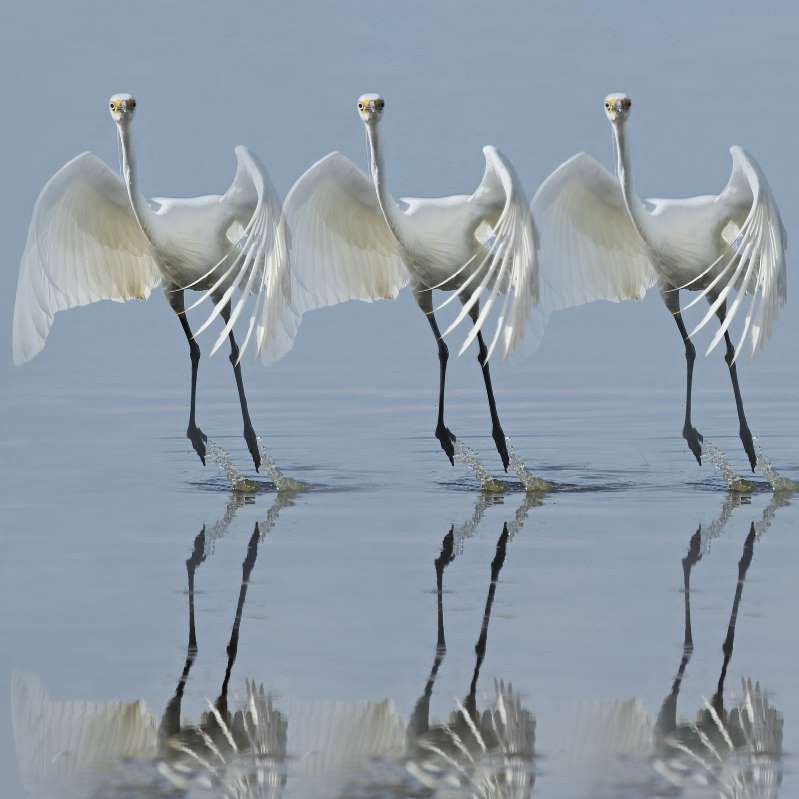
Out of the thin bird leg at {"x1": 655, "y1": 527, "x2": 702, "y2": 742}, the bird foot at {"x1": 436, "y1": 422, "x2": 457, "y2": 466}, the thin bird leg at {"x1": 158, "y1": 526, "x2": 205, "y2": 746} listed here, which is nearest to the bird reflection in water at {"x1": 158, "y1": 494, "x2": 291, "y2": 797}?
the thin bird leg at {"x1": 158, "y1": 526, "x2": 205, "y2": 746}

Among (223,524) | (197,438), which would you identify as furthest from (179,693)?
(197,438)

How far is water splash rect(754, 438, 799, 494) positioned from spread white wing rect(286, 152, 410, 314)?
4.05m

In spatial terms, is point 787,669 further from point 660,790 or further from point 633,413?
point 633,413

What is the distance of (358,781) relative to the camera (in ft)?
27.7

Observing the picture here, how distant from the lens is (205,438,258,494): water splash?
17.5 m

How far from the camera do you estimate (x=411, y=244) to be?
17938mm

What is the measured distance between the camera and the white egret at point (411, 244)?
17.0m

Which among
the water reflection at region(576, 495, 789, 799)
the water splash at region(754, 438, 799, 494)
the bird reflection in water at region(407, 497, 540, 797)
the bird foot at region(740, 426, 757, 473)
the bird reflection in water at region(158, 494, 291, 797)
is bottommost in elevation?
the bird reflection in water at region(158, 494, 291, 797)

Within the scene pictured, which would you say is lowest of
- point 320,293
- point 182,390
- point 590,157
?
point 182,390

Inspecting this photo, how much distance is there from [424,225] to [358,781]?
10.1 m

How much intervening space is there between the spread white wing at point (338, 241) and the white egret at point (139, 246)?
3.03ft

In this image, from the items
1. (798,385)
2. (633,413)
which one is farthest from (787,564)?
(798,385)

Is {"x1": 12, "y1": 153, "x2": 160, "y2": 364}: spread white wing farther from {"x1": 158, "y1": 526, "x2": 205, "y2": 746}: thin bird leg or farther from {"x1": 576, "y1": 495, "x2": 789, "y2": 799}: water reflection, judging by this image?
{"x1": 576, "y1": 495, "x2": 789, "y2": 799}: water reflection

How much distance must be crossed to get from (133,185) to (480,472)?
4077 mm
